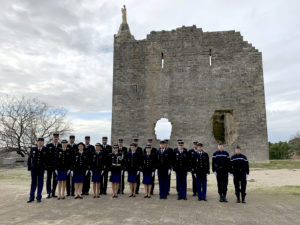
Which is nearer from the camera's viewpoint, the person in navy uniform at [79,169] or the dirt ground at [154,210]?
the dirt ground at [154,210]

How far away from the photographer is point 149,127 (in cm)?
1633

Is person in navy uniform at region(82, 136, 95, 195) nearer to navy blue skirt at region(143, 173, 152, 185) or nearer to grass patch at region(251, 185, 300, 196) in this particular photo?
navy blue skirt at region(143, 173, 152, 185)

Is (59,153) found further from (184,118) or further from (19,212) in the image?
(184,118)

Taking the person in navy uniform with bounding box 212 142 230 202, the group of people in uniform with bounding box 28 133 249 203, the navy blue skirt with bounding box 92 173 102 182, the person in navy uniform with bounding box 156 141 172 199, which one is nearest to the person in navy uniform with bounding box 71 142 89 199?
the group of people in uniform with bounding box 28 133 249 203

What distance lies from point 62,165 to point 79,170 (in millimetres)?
480

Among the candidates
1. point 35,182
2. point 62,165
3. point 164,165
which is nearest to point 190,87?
point 164,165

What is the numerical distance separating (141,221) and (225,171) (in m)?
2.87

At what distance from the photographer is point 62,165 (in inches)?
257

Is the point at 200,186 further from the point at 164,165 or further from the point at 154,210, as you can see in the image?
the point at 154,210

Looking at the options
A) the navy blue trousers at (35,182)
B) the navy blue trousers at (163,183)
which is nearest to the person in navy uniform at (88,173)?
the navy blue trousers at (35,182)

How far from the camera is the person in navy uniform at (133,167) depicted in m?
6.77

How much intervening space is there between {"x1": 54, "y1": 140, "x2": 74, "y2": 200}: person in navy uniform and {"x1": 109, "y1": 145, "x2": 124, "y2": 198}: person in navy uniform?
116cm

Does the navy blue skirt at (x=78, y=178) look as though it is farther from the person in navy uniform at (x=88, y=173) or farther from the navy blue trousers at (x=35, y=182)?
the navy blue trousers at (x=35, y=182)

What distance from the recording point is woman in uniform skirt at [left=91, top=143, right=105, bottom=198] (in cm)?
673
